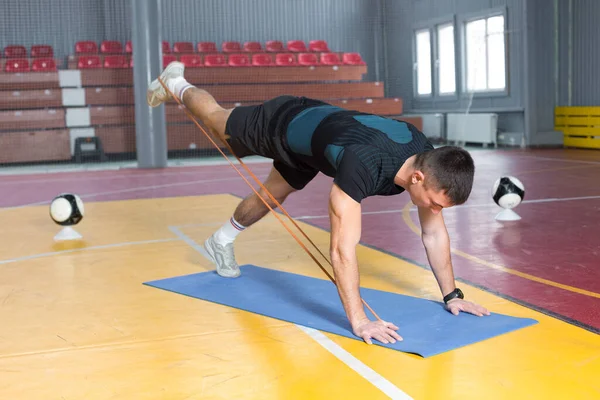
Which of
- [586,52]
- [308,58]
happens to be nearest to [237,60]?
[308,58]

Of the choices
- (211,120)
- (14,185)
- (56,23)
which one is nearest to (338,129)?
(211,120)

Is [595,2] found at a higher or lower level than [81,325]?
higher

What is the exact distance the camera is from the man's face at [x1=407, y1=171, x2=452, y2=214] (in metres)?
3.00

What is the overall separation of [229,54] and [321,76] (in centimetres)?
232

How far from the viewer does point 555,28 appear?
615 inches

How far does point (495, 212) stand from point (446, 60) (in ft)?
41.6

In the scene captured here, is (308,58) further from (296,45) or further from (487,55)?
(487,55)

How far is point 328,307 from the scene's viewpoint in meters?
3.81

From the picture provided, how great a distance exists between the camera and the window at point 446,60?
18.6m

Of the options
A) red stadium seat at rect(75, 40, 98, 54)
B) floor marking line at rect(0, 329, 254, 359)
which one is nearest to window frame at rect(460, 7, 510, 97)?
red stadium seat at rect(75, 40, 98, 54)

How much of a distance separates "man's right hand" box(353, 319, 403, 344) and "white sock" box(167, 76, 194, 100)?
236cm

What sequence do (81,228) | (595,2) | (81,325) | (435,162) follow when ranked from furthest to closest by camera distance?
(595,2)
(81,228)
(81,325)
(435,162)

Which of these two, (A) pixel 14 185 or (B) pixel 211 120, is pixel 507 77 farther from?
(B) pixel 211 120

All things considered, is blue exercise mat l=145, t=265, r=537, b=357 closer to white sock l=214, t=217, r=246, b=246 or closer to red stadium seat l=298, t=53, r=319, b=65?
white sock l=214, t=217, r=246, b=246
